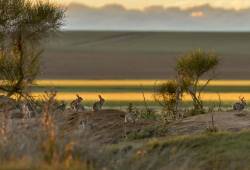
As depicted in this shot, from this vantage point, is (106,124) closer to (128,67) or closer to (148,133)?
(148,133)

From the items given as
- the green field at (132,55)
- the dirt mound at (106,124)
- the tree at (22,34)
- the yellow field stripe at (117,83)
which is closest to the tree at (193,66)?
the green field at (132,55)

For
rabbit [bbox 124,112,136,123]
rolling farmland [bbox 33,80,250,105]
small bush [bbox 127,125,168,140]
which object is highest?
rolling farmland [bbox 33,80,250,105]

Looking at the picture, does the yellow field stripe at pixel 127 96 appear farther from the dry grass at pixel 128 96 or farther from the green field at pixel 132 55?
the green field at pixel 132 55

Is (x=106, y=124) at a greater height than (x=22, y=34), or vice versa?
(x=22, y=34)

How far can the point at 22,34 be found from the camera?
28469 millimetres

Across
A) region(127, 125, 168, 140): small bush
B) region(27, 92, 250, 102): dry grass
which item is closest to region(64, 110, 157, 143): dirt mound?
region(127, 125, 168, 140): small bush

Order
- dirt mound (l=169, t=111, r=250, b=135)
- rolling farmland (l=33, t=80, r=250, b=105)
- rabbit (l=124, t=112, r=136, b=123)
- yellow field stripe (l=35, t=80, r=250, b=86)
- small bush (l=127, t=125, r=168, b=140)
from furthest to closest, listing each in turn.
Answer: yellow field stripe (l=35, t=80, r=250, b=86) < rolling farmland (l=33, t=80, r=250, b=105) < rabbit (l=124, t=112, r=136, b=123) < dirt mound (l=169, t=111, r=250, b=135) < small bush (l=127, t=125, r=168, b=140)

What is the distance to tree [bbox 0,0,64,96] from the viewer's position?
2786 centimetres

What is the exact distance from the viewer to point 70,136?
503 inches

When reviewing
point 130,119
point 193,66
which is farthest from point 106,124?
point 193,66

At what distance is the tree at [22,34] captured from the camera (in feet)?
91.4

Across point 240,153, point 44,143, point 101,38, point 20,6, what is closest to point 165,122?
point 240,153

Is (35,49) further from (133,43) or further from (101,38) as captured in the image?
(101,38)

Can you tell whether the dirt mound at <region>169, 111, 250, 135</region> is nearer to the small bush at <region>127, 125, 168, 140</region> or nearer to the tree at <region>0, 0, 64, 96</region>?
the small bush at <region>127, 125, 168, 140</region>
